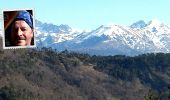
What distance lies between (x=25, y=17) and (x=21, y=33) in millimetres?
677

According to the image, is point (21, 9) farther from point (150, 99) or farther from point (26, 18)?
point (150, 99)

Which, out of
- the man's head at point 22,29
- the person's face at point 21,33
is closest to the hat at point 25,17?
the man's head at point 22,29

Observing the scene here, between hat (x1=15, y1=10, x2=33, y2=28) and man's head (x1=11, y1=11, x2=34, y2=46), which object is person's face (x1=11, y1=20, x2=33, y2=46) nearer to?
man's head (x1=11, y1=11, x2=34, y2=46)

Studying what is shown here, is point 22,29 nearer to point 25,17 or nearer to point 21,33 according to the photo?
point 21,33

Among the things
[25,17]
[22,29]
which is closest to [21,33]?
[22,29]

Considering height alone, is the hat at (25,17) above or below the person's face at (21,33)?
above

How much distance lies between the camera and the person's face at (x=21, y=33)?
20.5m

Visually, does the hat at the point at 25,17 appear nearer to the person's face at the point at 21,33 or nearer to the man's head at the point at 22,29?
the man's head at the point at 22,29

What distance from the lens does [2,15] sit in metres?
20.5

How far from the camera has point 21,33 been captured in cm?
2059

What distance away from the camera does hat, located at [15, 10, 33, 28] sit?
20500 millimetres

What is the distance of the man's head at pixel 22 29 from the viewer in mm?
20500

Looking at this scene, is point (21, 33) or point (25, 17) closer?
point (25, 17)

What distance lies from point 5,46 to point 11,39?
17.0 inches
